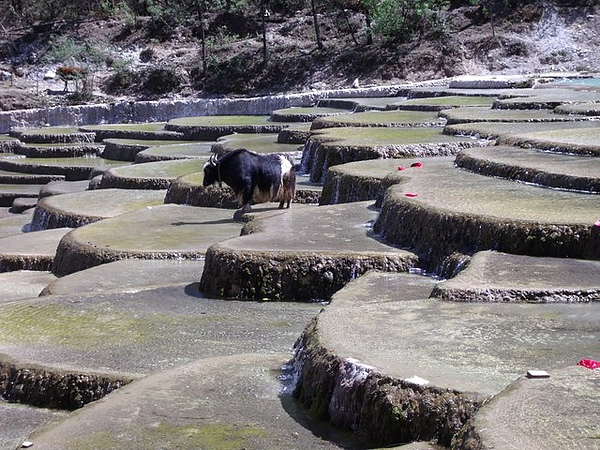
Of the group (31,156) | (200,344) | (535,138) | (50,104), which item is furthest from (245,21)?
(200,344)

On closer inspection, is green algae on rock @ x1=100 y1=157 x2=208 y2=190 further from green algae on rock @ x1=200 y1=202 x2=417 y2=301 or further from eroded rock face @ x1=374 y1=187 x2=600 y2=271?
eroded rock face @ x1=374 y1=187 x2=600 y2=271

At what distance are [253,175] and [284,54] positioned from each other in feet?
110

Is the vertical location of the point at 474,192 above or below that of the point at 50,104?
above

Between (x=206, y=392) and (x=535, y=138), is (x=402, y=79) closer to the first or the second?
(x=535, y=138)

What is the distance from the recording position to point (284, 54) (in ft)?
155

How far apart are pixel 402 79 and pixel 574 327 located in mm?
35743

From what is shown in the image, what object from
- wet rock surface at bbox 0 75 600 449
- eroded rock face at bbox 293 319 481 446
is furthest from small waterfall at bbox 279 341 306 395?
eroded rock face at bbox 293 319 481 446

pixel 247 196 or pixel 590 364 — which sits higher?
pixel 590 364

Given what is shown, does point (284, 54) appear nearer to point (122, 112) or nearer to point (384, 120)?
point (122, 112)

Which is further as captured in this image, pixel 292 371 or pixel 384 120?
pixel 384 120

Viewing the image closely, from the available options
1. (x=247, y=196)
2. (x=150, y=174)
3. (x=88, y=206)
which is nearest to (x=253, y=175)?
(x=247, y=196)

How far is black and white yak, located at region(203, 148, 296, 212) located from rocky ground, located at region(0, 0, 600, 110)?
2613 centimetres

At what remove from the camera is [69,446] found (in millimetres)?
6242

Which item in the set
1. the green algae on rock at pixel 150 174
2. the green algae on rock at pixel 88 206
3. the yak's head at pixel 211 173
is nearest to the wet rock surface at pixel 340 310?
the green algae on rock at pixel 88 206
